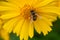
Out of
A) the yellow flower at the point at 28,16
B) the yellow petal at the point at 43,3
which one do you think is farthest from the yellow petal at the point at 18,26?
the yellow petal at the point at 43,3

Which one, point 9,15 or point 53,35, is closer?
point 9,15

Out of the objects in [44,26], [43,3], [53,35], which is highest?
[43,3]

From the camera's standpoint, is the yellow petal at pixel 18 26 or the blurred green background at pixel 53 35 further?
the blurred green background at pixel 53 35

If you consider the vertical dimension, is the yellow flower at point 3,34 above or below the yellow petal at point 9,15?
below

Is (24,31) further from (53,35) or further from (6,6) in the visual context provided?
(53,35)

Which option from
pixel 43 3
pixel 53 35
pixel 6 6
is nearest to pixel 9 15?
pixel 6 6

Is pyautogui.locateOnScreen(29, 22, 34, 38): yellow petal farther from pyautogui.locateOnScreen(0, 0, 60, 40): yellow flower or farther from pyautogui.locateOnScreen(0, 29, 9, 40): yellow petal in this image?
pyautogui.locateOnScreen(0, 29, 9, 40): yellow petal

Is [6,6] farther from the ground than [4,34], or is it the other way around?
[6,6]

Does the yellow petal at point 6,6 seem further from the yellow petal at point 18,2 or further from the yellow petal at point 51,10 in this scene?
the yellow petal at point 51,10
